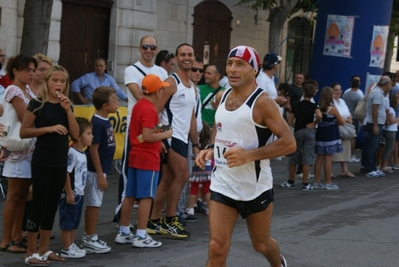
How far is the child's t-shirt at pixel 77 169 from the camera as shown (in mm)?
7637

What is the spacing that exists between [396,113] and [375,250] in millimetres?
8324

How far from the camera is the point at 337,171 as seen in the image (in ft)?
52.6

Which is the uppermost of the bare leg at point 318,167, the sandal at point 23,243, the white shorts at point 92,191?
the white shorts at point 92,191

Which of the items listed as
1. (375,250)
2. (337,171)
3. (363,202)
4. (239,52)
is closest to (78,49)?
(337,171)

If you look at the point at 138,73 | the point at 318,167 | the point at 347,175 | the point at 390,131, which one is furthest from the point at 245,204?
the point at 390,131

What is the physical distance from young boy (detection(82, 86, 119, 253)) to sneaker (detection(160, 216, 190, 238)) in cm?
101

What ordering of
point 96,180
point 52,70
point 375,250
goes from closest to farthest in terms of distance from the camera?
point 52,70, point 96,180, point 375,250

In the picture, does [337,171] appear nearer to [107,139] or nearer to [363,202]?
[363,202]

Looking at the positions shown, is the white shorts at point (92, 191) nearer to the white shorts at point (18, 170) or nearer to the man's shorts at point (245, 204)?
the white shorts at point (18, 170)

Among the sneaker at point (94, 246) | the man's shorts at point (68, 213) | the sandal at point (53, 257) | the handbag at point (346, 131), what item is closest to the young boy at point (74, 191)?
the man's shorts at point (68, 213)

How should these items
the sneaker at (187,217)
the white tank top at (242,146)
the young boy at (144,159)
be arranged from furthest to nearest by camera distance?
the sneaker at (187,217), the young boy at (144,159), the white tank top at (242,146)

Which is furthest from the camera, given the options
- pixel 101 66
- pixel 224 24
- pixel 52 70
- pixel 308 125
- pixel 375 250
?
pixel 224 24

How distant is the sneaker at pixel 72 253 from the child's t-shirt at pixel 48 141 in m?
0.91

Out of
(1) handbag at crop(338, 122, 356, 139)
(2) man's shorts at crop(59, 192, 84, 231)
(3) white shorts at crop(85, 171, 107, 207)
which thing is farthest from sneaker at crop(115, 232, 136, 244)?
(1) handbag at crop(338, 122, 356, 139)
